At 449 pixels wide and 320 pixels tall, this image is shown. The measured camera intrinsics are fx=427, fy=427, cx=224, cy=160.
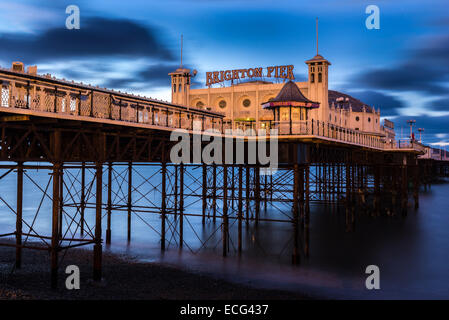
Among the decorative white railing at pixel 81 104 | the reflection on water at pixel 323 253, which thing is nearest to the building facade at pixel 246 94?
the reflection on water at pixel 323 253

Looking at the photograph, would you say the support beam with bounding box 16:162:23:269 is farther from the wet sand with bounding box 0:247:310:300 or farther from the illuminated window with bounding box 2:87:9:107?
the illuminated window with bounding box 2:87:9:107

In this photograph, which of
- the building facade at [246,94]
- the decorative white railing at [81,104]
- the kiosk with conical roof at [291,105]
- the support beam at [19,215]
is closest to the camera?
the decorative white railing at [81,104]

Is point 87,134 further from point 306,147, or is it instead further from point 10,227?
point 10,227

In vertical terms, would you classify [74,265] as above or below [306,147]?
below

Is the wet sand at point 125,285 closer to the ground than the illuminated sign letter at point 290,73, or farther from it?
closer to the ground

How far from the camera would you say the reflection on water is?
18516mm

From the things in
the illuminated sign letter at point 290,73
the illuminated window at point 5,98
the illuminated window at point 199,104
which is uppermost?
the illuminated sign letter at point 290,73

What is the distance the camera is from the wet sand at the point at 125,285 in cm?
1583

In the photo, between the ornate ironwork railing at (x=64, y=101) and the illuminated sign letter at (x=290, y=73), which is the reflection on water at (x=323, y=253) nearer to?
the ornate ironwork railing at (x=64, y=101)

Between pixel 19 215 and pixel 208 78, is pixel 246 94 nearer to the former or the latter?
pixel 208 78

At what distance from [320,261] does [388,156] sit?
3952cm

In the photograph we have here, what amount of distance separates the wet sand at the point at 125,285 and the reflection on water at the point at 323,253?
4.27ft
